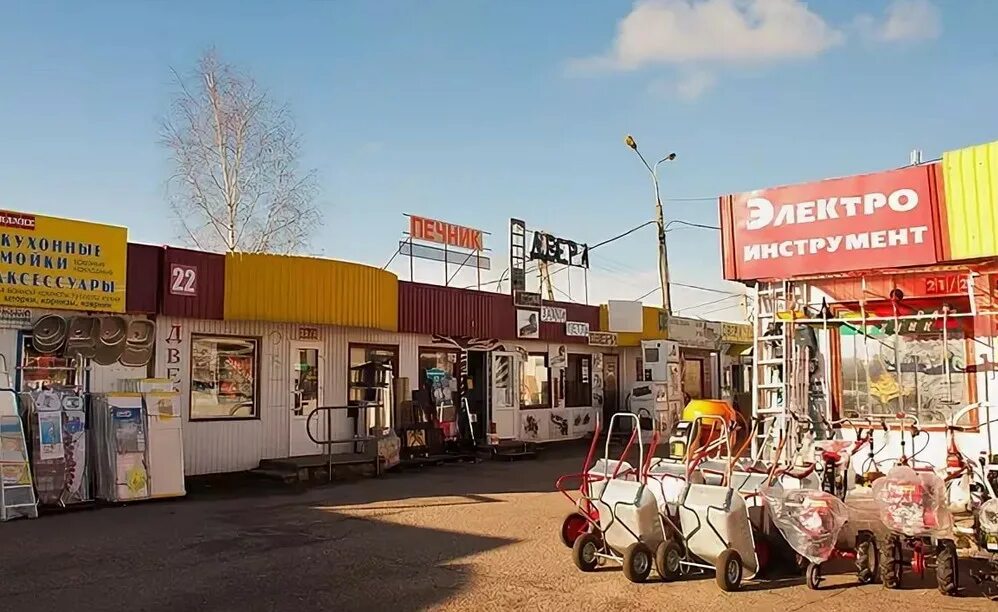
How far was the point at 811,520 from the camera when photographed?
7328 mm

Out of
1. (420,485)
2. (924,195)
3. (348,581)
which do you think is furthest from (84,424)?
(924,195)

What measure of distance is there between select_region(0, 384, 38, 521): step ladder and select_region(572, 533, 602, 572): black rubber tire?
24.3ft

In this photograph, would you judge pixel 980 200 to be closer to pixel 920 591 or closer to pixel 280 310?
pixel 920 591

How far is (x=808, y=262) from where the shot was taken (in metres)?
11.1

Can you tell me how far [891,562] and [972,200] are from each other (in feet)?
14.9

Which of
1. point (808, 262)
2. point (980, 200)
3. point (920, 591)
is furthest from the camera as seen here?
point (808, 262)

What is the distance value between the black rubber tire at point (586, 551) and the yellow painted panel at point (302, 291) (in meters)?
8.57

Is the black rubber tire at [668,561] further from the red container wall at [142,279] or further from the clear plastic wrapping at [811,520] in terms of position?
the red container wall at [142,279]

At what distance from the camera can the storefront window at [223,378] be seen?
592 inches

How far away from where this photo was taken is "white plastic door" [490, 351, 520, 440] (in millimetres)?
20922

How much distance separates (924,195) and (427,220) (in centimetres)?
1436

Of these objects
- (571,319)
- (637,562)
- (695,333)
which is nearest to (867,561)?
(637,562)

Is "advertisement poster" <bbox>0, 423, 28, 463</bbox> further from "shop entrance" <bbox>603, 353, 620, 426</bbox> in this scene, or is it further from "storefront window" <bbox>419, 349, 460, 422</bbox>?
"shop entrance" <bbox>603, 353, 620, 426</bbox>

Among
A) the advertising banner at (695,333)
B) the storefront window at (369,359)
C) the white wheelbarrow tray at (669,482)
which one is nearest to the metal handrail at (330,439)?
the storefront window at (369,359)
